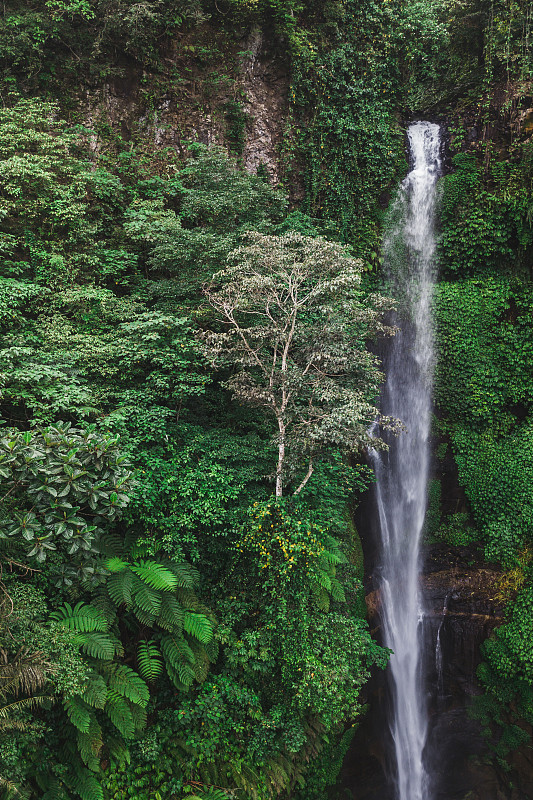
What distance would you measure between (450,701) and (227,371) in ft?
28.6

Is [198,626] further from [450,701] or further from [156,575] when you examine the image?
[450,701]

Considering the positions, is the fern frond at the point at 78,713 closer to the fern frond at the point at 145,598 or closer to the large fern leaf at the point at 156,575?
Result: the fern frond at the point at 145,598

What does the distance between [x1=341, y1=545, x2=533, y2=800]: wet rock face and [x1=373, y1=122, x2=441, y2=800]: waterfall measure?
300 millimetres

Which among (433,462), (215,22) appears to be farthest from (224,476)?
(215,22)

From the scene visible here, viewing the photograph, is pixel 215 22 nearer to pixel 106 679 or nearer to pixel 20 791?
pixel 106 679

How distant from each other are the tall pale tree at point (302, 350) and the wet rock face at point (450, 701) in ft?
15.7

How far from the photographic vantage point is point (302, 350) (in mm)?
7168

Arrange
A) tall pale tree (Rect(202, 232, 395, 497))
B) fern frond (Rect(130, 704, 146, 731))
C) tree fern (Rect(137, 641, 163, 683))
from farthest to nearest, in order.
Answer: tall pale tree (Rect(202, 232, 395, 497)) < tree fern (Rect(137, 641, 163, 683)) < fern frond (Rect(130, 704, 146, 731))

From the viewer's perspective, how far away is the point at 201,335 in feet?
23.0

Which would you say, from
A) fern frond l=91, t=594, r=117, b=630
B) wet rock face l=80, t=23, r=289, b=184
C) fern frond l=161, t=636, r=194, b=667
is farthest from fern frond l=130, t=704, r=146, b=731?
wet rock face l=80, t=23, r=289, b=184

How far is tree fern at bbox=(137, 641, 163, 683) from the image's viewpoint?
581cm

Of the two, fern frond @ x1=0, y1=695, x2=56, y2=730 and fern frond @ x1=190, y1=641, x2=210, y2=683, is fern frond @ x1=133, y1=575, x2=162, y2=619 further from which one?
fern frond @ x1=0, y1=695, x2=56, y2=730

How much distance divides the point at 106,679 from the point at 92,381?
4104 millimetres

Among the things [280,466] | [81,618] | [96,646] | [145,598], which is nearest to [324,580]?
[280,466]
